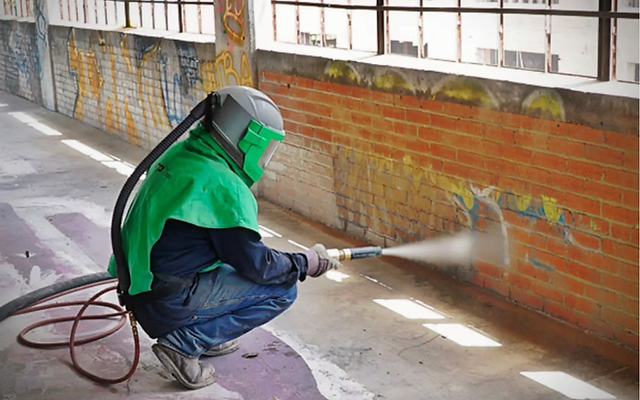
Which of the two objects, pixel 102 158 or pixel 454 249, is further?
pixel 102 158

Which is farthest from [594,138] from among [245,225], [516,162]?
[245,225]

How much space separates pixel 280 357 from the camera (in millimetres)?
4812

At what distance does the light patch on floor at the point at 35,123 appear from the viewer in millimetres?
12367

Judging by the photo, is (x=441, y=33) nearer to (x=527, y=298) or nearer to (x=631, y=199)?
(x=527, y=298)

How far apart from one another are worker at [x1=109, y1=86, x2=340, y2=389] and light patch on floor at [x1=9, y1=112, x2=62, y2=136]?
27.9ft

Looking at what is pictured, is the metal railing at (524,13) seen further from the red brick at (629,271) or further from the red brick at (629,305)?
the red brick at (629,305)

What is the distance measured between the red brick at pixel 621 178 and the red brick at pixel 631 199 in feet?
0.10

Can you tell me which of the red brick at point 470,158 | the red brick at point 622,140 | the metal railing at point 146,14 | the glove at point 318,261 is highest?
the metal railing at point 146,14

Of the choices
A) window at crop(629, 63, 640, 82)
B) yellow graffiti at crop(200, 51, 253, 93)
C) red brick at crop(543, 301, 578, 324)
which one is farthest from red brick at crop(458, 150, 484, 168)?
yellow graffiti at crop(200, 51, 253, 93)

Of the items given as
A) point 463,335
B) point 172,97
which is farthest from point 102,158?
point 463,335

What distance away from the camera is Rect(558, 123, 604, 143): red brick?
467 centimetres

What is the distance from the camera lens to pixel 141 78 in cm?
1072

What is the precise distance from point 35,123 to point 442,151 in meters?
9.00

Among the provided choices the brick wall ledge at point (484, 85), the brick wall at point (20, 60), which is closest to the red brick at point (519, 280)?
the brick wall ledge at point (484, 85)
